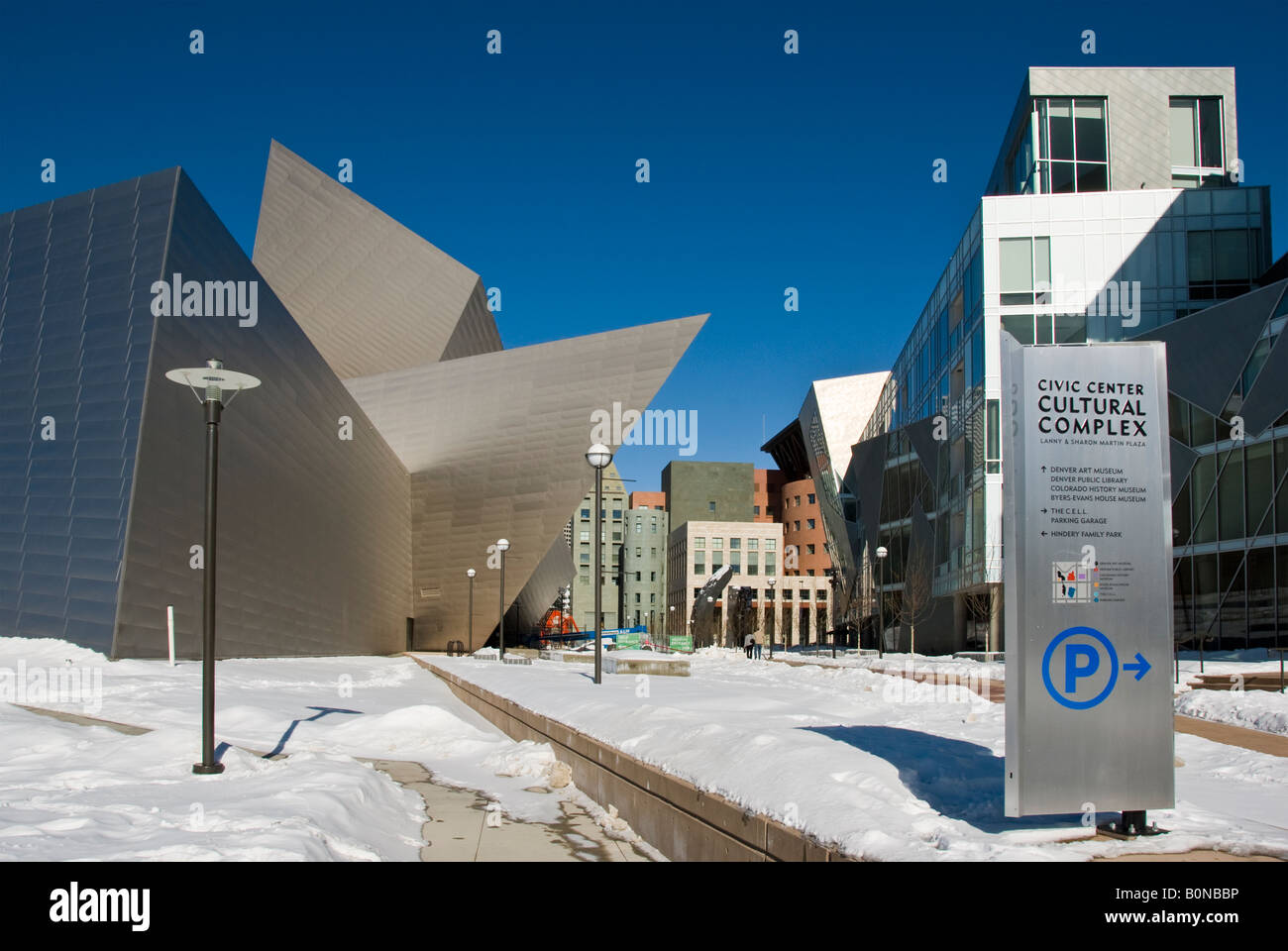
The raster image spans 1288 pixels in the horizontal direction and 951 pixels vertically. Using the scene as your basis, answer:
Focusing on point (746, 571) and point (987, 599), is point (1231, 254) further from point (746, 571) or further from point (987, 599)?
point (746, 571)

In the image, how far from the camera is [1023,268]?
3825 centimetres

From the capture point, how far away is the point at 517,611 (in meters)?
62.0

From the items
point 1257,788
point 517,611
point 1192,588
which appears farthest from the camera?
point 517,611

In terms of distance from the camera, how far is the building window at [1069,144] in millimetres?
42500

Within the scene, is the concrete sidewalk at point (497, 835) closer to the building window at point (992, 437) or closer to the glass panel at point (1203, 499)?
the glass panel at point (1203, 499)

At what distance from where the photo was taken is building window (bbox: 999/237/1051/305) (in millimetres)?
38094

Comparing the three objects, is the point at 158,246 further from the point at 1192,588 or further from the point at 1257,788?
the point at 1192,588

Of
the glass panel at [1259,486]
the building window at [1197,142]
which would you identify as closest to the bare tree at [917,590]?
the glass panel at [1259,486]

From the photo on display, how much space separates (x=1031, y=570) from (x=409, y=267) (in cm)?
4151

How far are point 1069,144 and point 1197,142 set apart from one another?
5.30 meters

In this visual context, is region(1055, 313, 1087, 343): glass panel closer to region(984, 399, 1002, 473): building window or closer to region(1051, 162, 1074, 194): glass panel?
region(984, 399, 1002, 473): building window

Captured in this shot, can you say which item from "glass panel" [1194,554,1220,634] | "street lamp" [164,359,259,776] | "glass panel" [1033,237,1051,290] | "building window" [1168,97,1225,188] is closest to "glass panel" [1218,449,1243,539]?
"glass panel" [1194,554,1220,634]

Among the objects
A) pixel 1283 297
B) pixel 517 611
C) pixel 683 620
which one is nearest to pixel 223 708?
pixel 1283 297
